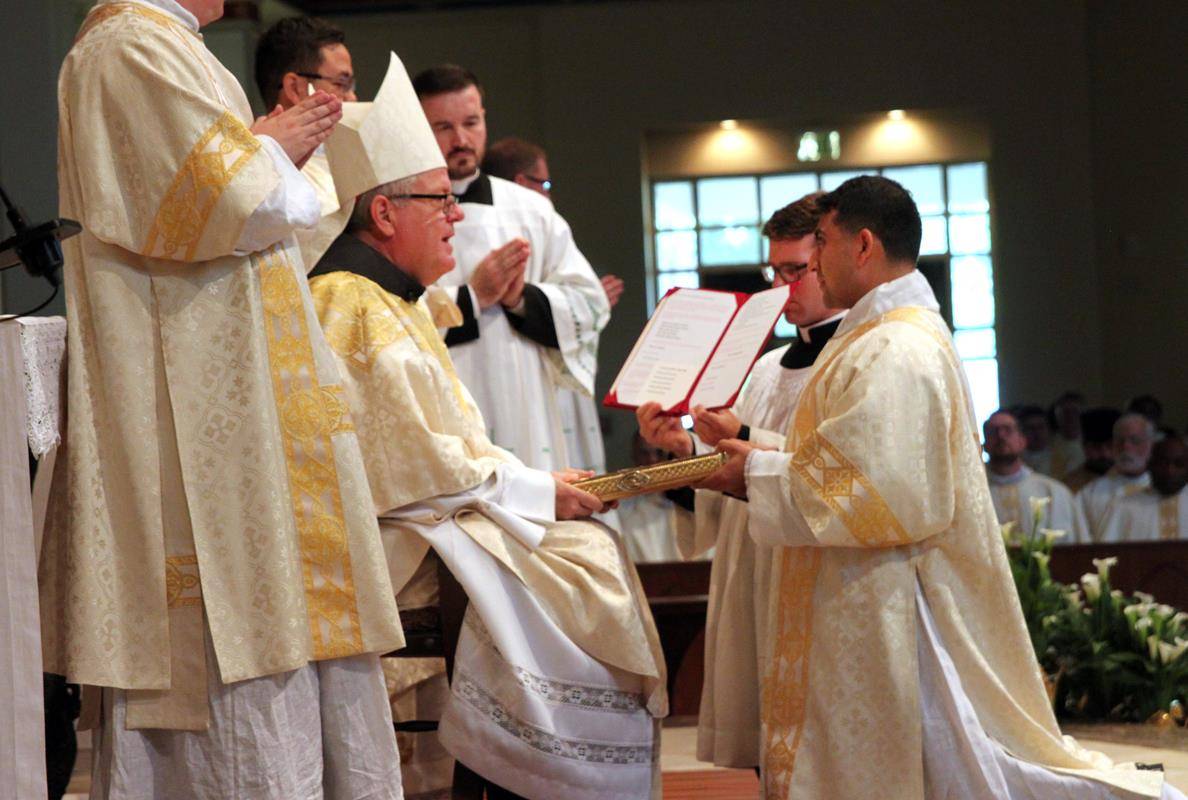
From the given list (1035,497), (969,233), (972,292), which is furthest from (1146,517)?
(969,233)

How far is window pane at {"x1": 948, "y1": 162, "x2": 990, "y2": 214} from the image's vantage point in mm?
13633

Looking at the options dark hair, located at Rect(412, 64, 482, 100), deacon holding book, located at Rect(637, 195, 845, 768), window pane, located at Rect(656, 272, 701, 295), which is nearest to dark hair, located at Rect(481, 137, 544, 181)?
dark hair, located at Rect(412, 64, 482, 100)

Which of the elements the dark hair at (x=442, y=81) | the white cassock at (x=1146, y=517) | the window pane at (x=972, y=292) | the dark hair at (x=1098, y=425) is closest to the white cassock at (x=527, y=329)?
the dark hair at (x=442, y=81)

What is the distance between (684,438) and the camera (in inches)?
166

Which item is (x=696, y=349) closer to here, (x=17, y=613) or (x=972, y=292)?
(x=17, y=613)

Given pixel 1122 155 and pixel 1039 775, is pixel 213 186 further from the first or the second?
pixel 1122 155

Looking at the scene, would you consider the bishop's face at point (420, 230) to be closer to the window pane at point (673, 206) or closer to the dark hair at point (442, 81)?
the dark hair at point (442, 81)

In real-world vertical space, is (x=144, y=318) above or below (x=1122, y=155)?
below

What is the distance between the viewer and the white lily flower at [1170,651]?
5791 millimetres

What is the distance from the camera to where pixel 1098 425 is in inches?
384

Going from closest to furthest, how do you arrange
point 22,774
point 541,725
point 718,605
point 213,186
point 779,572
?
point 22,774, point 213,186, point 541,725, point 779,572, point 718,605

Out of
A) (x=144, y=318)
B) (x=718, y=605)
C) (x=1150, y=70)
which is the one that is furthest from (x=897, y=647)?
(x=1150, y=70)

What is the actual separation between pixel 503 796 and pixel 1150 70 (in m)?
10.7

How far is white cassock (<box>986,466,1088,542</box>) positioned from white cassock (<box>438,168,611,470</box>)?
3886mm
